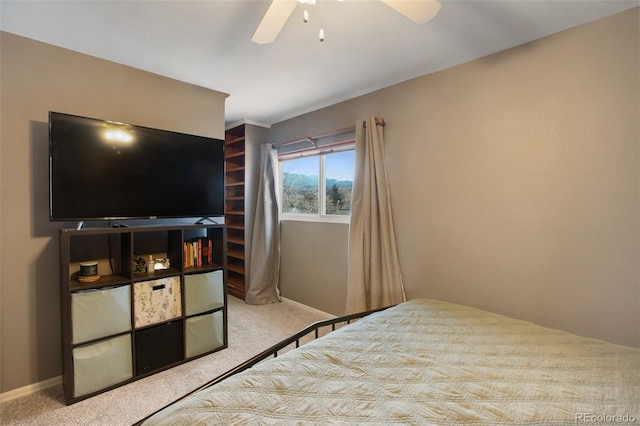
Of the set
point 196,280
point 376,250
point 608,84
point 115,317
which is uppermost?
point 608,84

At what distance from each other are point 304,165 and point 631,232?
2.83m

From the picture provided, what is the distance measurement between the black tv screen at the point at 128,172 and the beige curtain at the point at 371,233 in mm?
1262

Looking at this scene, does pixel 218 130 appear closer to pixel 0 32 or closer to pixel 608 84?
pixel 0 32

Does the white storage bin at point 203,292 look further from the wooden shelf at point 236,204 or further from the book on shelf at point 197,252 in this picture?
the wooden shelf at point 236,204

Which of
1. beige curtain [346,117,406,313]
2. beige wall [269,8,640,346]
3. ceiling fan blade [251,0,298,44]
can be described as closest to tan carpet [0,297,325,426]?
beige curtain [346,117,406,313]

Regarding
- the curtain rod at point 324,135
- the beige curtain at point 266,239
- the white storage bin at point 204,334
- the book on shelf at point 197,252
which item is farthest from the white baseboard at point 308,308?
the curtain rod at point 324,135

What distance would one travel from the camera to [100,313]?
1.89 m

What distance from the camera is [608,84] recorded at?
1.66 meters

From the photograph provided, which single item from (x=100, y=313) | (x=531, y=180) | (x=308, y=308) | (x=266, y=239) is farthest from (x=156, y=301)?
(x=531, y=180)

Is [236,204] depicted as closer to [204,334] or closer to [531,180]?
[204,334]

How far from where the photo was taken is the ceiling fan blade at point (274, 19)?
4.12 ft

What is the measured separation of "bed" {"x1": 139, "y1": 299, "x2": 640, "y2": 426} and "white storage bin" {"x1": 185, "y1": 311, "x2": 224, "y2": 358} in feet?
4.57

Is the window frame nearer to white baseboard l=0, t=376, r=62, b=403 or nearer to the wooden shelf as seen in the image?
the wooden shelf

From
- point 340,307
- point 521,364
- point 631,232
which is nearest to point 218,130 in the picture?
point 340,307
